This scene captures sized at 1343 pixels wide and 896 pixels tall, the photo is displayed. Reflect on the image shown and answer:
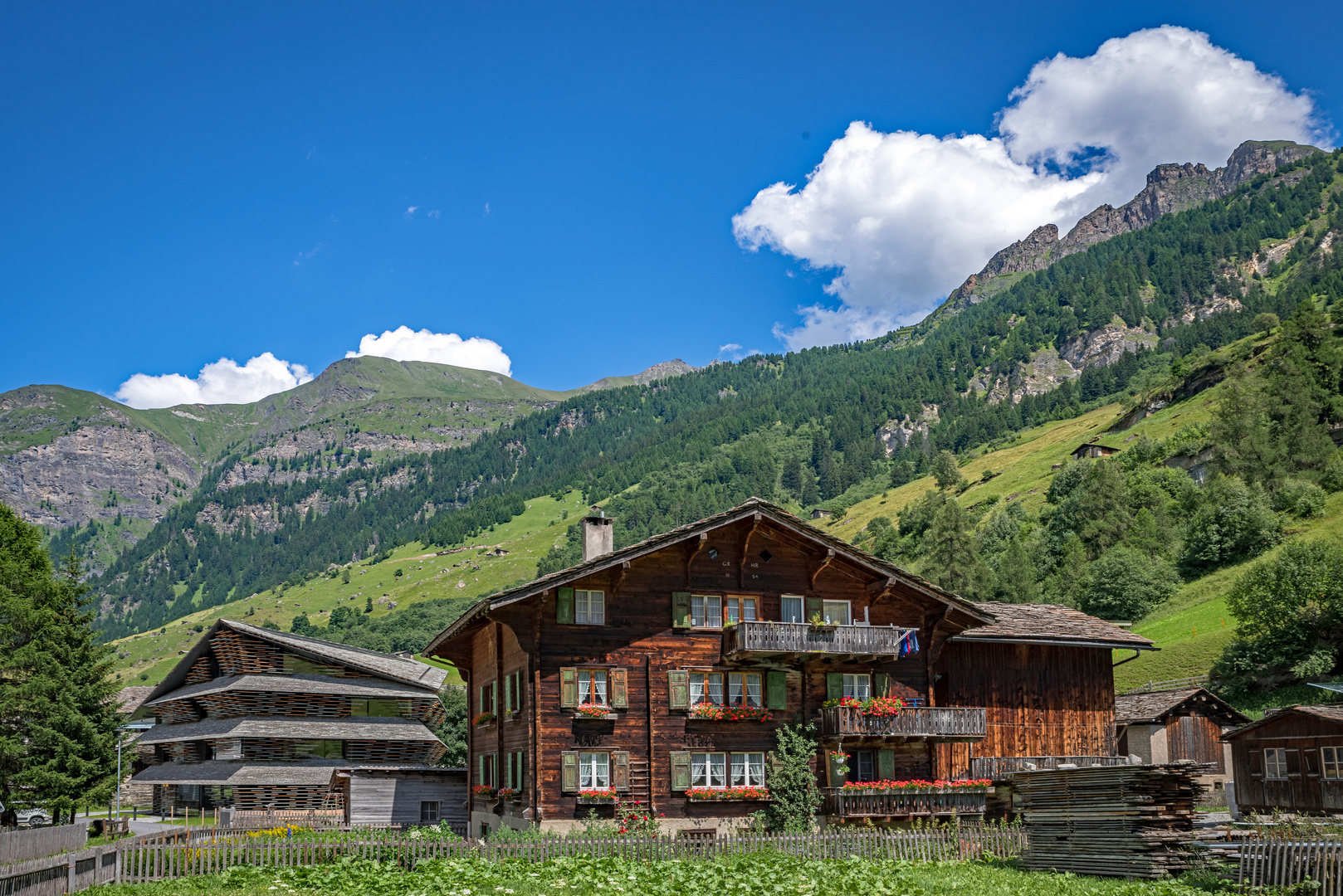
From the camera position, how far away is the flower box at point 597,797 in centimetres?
3878

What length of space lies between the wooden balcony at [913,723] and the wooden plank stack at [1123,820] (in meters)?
11.4

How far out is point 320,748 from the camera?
62.2 m

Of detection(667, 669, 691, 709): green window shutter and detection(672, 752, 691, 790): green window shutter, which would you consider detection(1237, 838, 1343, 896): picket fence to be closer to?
detection(672, 752, 691, 790): green window shutter

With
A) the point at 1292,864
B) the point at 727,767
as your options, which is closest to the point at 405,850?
the point at 727,767

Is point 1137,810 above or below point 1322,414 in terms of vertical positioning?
below

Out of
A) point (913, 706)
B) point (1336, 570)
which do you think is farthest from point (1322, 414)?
point (913, 706)

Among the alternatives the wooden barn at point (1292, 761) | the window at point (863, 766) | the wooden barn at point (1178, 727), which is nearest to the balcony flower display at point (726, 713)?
the window at point (863, 766)

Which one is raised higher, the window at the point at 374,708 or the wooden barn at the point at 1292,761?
the window at the point at 374,708

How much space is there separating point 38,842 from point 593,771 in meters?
18.5

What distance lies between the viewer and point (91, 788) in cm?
4903

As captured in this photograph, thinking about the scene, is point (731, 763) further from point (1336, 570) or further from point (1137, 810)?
point (1336, 570)

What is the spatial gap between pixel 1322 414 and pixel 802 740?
114045 mm

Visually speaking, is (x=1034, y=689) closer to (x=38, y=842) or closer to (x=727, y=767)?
(x=727, y=767)

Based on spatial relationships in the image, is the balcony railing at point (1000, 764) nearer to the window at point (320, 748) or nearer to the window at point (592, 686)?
the window at point (592, 686)
